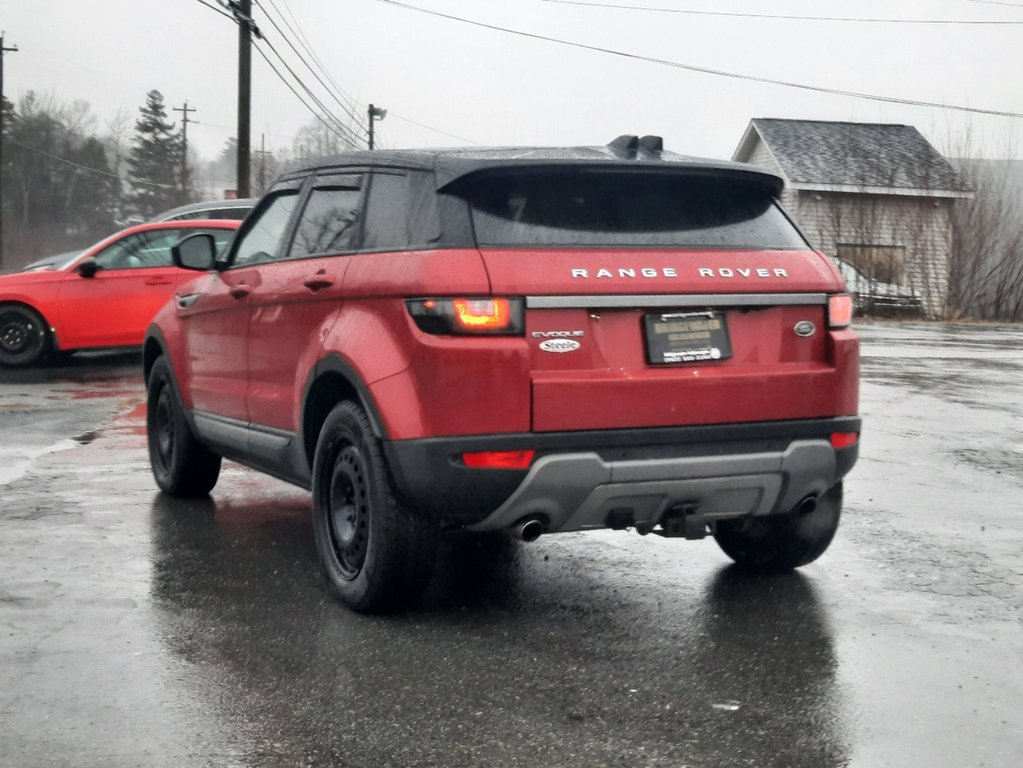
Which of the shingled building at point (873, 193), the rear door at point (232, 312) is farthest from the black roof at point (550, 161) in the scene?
the shingled building at point (873, 193)

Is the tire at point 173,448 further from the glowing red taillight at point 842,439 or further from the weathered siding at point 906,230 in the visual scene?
the weathered siding at point 906,230

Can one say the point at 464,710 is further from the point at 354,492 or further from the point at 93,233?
the point at 93,233

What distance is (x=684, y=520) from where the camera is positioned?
5.04 m

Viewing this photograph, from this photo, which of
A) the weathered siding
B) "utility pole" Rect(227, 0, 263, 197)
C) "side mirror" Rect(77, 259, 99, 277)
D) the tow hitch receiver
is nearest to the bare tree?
the weathered siding

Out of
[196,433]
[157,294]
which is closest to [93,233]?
[157,294]

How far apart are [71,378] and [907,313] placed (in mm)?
24347

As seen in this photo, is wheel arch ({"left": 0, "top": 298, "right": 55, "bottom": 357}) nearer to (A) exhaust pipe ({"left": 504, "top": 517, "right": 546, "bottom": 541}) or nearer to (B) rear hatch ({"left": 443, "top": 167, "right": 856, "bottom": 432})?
(B) rear hatch ({"left": 443, "top": 167, "right": 856, "bottom": 432})

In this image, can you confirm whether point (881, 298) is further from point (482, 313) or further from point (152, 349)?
point (482, 313)

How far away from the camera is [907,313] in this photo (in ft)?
113

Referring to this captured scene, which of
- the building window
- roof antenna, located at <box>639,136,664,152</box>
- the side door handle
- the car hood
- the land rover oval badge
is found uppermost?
the building window

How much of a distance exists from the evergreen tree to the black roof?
9790cm

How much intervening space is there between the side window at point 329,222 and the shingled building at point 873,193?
29.3 metres

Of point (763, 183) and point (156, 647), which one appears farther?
point (763, 183)

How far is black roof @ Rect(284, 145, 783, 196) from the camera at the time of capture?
16.2ft
